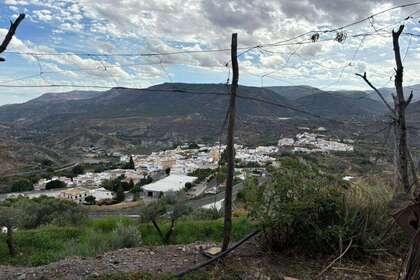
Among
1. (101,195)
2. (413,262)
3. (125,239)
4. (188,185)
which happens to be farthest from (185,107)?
(413,262)

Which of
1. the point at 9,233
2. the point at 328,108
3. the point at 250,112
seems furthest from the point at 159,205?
the point at 250,112

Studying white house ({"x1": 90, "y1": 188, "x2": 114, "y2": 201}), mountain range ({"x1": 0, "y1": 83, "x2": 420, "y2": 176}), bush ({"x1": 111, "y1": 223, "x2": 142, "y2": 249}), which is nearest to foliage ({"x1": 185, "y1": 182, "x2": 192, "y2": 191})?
white house ({"x1": 90, "y1": 188, "x2": 114, "y2": 201})

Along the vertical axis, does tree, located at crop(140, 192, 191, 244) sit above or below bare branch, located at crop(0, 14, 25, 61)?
below

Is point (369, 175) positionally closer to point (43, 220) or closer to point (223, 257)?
point (223, 257)

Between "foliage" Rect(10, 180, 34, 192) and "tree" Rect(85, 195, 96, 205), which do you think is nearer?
"tree" Rect(85, 195, 96, 205)

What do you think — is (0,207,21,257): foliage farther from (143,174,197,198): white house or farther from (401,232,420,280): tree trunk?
(143,174,197,198): white house

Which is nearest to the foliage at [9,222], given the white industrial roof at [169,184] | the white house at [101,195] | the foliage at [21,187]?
the white industrial roof at [169,184]
